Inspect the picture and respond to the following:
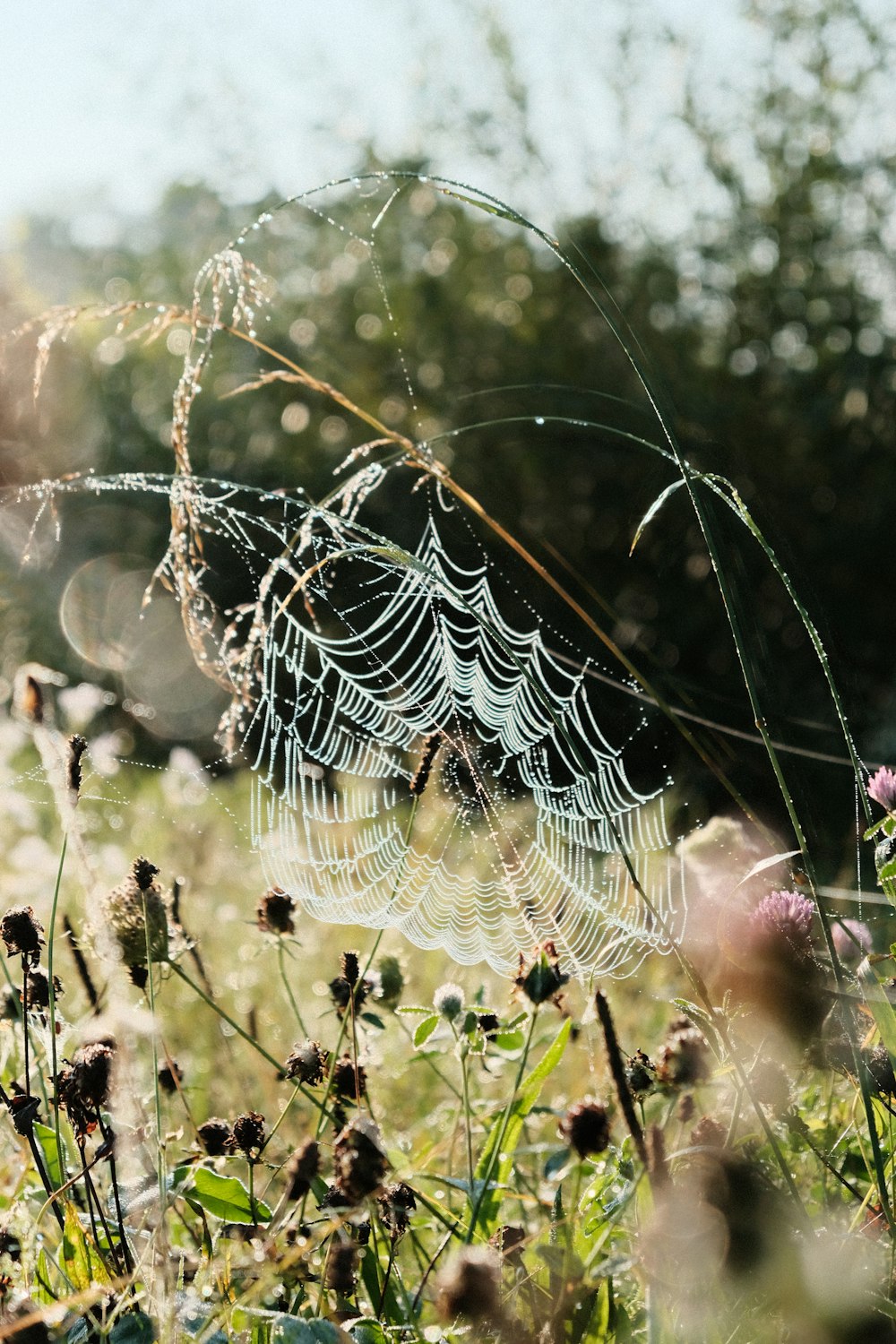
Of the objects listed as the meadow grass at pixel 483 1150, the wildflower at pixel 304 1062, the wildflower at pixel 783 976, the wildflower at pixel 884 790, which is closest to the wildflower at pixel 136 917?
the meadow grass at pixel 483 1150

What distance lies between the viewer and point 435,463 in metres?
1.21

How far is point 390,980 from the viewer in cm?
149

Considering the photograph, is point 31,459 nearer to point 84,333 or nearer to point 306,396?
point 84,333

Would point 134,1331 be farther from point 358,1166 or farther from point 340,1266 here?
point 358,1166

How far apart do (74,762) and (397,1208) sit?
0.44 meters

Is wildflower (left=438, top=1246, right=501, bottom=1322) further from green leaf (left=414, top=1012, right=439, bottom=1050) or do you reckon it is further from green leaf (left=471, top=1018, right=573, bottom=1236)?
green leaf (left=414, top=1012, right=439, bottom=1050)

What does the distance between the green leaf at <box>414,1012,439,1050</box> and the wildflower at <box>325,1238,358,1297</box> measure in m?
0.29

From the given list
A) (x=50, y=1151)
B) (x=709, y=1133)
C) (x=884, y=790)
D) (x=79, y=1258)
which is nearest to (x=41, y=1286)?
(x=79, y=1258)

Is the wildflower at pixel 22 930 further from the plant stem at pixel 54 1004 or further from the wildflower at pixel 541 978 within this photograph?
the wildflower at pixel 541 978

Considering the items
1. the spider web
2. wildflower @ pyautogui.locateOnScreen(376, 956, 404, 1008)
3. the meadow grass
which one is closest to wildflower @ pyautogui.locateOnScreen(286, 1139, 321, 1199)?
the meadow grass

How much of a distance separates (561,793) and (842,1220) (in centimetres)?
320

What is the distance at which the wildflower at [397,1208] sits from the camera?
96 centimetres

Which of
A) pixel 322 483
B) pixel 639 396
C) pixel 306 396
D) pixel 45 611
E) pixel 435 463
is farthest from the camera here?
pixel 45 611

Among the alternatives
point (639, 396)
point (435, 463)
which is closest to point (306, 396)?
point (639, 396)
